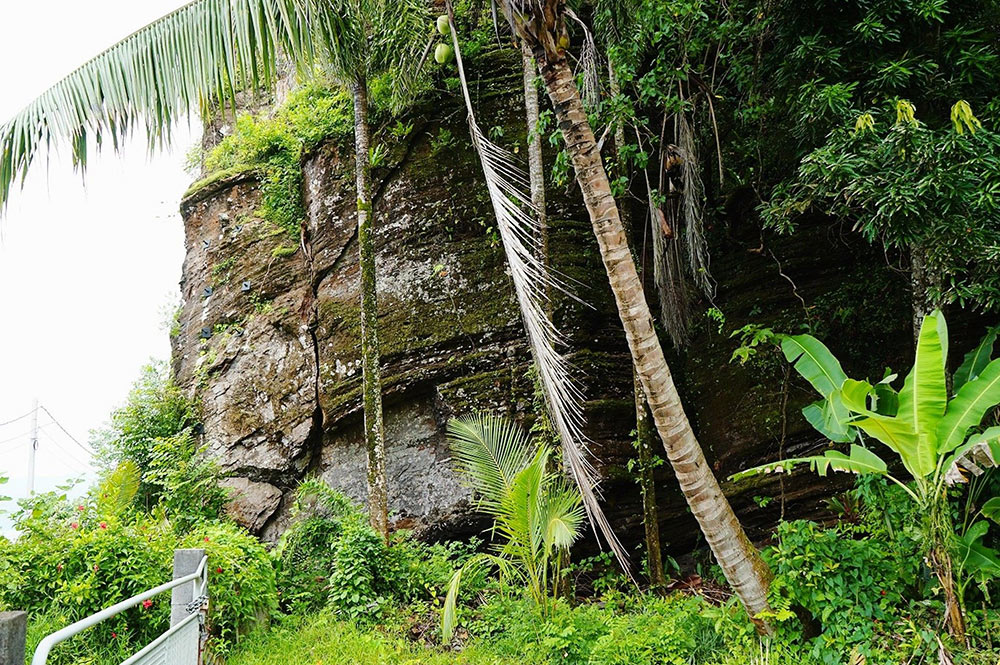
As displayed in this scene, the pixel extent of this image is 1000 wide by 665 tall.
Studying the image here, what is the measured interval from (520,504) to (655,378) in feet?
5.39

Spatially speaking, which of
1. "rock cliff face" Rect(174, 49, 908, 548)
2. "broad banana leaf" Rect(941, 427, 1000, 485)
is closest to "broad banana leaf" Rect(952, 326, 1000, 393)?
"broad banana leaf" Rect(941, 427, 1000, 485)

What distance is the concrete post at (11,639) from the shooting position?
5.90ft

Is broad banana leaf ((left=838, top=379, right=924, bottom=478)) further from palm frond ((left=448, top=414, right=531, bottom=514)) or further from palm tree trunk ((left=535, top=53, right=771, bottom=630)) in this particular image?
palm frond ((left=448, top=414, right=531, bottom=514))

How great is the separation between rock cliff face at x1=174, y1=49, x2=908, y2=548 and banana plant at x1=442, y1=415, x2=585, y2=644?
1501 millimetres

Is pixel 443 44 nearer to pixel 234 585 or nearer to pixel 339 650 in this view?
pixel 234 585

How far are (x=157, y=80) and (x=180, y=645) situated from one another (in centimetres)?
457

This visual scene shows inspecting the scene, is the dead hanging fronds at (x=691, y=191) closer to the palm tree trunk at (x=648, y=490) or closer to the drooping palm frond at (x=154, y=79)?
the palm tree trunk at (x=648, y=490)

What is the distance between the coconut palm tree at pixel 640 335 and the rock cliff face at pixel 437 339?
8.01 ft

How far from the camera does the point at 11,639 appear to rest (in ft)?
5.94

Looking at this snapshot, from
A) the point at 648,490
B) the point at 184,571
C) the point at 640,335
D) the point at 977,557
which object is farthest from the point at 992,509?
the point at 184,571

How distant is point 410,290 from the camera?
853cm

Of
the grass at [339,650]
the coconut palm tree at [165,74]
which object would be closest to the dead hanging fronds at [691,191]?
the coconut palm tree at [165,74]

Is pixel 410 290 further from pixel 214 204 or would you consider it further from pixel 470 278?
pixel 214 204

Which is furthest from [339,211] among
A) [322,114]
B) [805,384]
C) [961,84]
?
[961,84]
